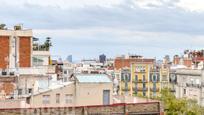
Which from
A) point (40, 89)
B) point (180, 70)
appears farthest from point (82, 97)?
point (180, 70)

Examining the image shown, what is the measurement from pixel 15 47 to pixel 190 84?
47.0 m

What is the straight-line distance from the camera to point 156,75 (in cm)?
13138

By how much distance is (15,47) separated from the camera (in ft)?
244

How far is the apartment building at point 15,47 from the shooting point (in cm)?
7306

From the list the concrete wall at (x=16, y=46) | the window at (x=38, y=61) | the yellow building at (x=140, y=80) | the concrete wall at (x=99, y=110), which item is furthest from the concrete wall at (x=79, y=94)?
the yellow building at (x=140, y=80)

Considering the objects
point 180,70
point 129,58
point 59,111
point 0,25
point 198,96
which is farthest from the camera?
point 129,58

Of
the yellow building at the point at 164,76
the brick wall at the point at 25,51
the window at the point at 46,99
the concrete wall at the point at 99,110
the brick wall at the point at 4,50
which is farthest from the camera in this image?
the yellow building at the point at 164,76

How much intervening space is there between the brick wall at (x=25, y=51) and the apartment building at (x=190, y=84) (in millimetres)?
40243

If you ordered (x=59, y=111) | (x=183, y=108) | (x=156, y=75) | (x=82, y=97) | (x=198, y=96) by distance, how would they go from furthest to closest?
1. (x=156, y=75)
2. (x=198, y=96)
3. (x=183, y=108)
4. (x=82, y=97)
5. (x=59, y=111)

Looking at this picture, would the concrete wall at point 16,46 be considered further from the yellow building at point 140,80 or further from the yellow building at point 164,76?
the yellow building at point 164,76

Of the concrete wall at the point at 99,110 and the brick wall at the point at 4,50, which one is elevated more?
the brick wall at the point at 4,50

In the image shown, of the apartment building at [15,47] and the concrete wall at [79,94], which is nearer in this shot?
the concrete wall at [79,94]

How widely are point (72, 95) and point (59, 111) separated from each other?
36.4 ft

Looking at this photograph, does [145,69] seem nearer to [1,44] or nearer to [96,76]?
[1,44]
